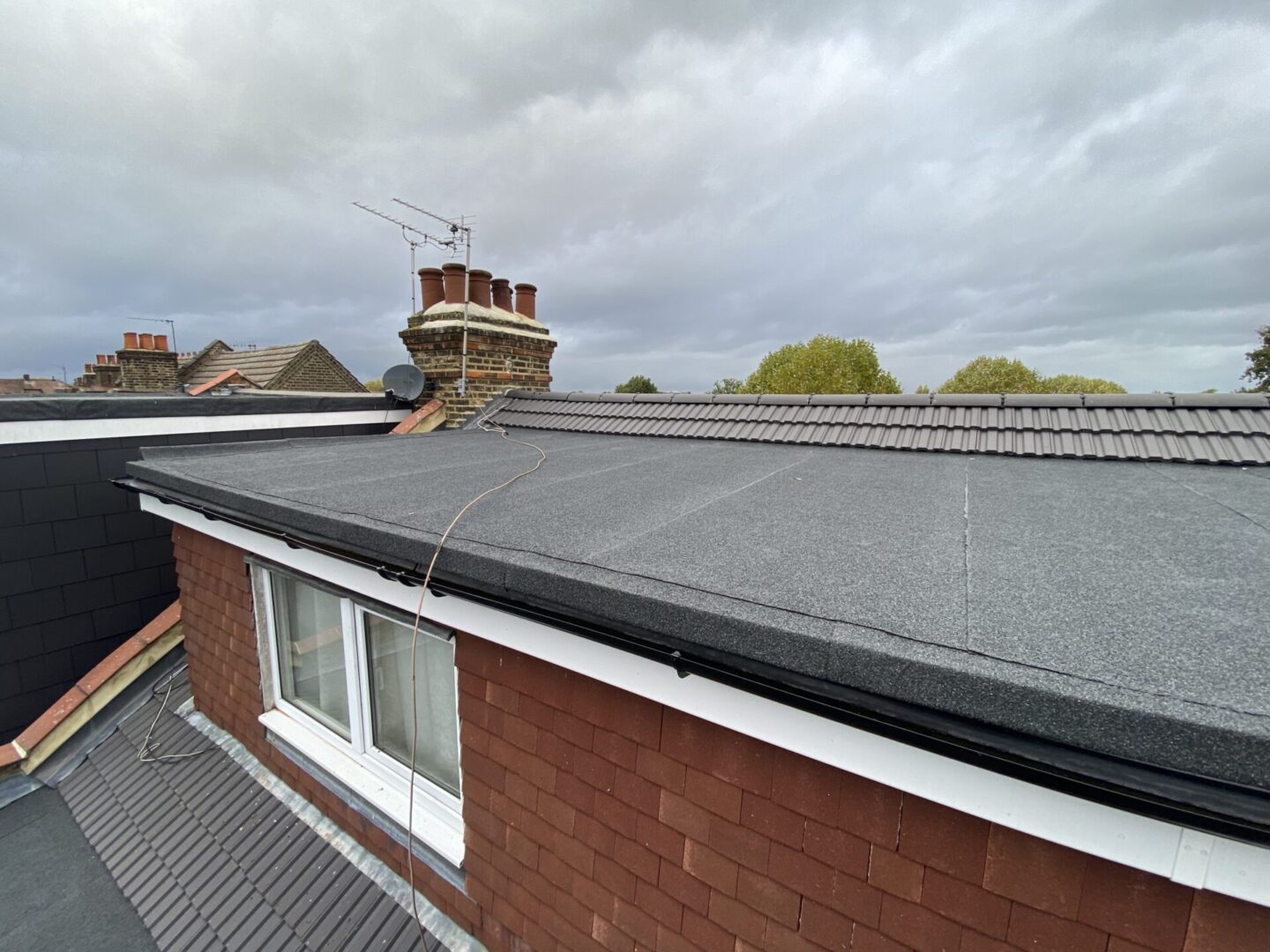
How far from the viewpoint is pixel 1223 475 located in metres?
3.21

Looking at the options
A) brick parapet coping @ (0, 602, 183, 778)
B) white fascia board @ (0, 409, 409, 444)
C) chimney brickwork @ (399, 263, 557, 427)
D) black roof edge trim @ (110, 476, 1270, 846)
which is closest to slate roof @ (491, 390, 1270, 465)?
chimney brickwork @ (399, 263, 557, 427)

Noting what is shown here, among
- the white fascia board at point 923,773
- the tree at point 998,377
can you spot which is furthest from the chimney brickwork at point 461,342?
the tree at point 998,377

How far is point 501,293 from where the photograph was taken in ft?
23.1

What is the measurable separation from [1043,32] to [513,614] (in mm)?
8324

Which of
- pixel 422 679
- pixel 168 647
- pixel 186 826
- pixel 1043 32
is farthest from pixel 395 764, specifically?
pixel 1043 32

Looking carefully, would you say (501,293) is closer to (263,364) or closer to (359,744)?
(359,744)

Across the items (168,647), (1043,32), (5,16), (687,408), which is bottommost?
(168,647)

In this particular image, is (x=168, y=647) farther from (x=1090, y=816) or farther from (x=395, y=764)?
(x=1090, y=816)

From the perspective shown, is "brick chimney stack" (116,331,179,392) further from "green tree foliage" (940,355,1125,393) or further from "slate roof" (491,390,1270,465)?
"green tree foliage" (940,355,1125,393)

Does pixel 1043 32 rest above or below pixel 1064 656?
above

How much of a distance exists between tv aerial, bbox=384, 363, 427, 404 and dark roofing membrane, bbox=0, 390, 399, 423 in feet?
0.55

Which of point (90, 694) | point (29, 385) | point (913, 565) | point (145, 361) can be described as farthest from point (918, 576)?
point (29, 385)

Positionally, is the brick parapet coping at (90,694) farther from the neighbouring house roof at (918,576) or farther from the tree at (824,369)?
the tree at (824,369)

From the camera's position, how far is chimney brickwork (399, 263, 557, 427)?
6.49 meters
